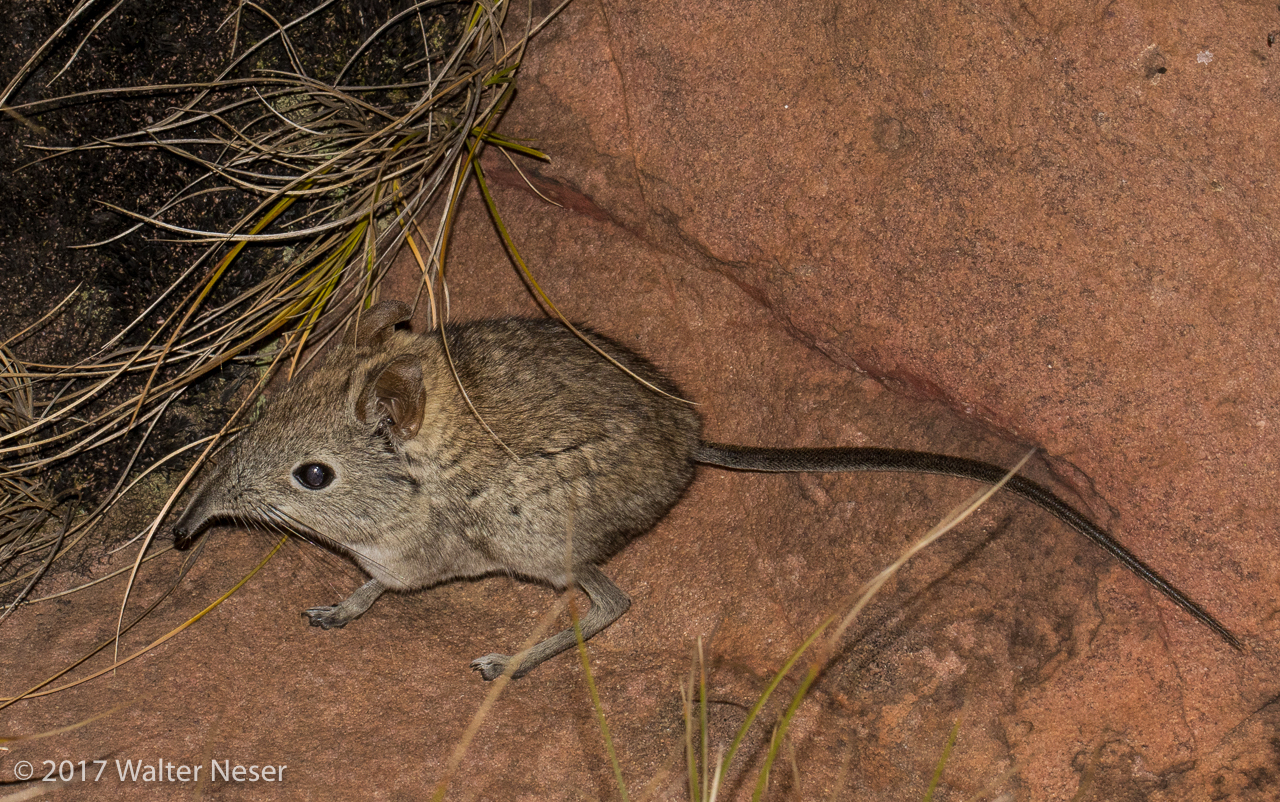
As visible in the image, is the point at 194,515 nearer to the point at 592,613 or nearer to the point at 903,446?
the point at 592,613

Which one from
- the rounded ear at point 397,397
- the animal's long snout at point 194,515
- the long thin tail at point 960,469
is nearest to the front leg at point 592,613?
the long thin tail at point 960,469

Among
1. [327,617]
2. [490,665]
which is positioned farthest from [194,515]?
[490,665]

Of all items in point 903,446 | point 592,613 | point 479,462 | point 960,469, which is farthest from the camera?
point 592,613

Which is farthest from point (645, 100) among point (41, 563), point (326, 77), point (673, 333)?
point (41, 563)

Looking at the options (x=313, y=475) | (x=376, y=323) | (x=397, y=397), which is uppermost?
(x=376, y=323)

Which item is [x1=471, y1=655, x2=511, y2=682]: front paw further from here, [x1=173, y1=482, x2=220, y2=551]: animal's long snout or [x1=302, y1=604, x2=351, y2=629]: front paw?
[x1=173, y1=482, x2=220, y2=551]: animal's long snout

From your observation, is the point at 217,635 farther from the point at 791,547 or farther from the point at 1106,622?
the point at 1106,622
